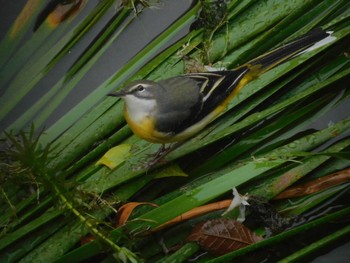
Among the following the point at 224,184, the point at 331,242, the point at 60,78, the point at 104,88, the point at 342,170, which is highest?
the point at 60,78

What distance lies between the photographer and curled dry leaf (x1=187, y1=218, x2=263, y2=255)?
1921mm

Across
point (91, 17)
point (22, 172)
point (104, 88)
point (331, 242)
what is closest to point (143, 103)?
point (104, 88)

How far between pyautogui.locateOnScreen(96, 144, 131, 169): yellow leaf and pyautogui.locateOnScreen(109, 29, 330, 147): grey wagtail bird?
0.44ft

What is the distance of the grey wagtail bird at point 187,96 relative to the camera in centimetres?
195

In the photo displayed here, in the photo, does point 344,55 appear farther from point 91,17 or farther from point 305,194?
point 91,17

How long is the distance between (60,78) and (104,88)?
267 mm

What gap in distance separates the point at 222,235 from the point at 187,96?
0.50 metres

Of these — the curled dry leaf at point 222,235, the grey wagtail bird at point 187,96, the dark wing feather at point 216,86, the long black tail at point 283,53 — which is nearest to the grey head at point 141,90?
the grey wagtail bird at point 187,96

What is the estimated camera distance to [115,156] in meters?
2.05

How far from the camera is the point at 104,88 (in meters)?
2.22

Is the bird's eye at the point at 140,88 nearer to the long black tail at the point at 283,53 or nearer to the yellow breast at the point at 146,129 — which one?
the yellow breast at the point at 146,129

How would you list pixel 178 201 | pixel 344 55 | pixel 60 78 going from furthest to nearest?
1. pixel 60 78
2. pixel 344 55
3. pixel 178 201

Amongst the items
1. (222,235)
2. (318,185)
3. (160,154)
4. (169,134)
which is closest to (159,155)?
(160,154)

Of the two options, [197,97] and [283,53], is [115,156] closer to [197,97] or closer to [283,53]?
[197,97]
